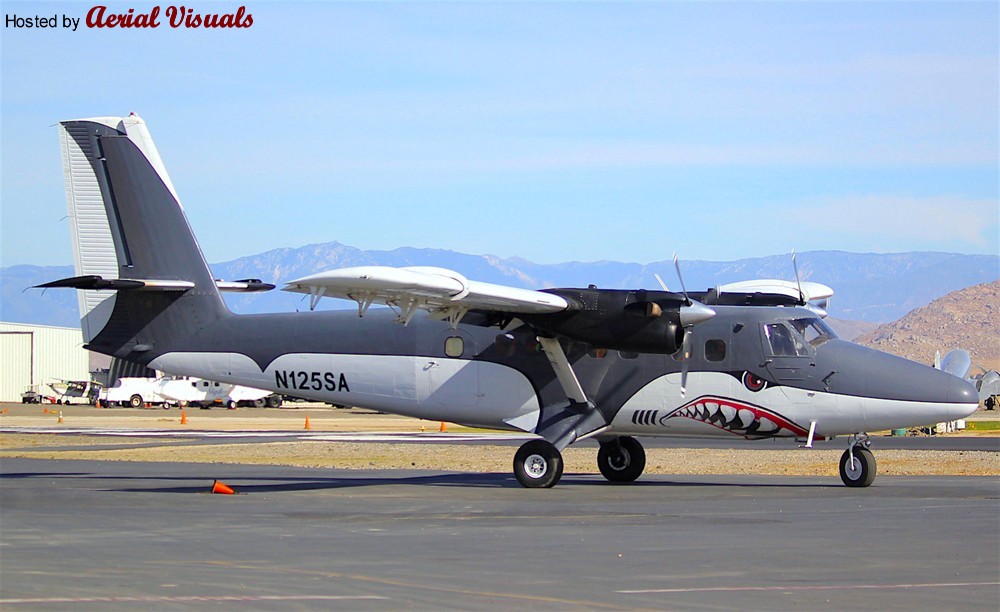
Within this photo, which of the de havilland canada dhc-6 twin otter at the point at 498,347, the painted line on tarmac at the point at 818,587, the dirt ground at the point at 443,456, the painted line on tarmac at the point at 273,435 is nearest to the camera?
the painted line on tarmac at the point at 818,587

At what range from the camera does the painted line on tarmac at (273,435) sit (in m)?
39.5

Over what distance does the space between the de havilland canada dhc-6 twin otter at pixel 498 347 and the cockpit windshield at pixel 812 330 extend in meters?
0.04

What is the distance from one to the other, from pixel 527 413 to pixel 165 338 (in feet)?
22.9

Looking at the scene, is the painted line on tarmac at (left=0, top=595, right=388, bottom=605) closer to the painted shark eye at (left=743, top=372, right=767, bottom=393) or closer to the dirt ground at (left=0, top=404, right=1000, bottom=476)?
the painted shark eye at (left=743, top=372, right=767, bottom=393)

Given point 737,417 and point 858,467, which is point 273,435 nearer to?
point 737,417

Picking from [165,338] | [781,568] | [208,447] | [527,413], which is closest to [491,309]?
[527,413]

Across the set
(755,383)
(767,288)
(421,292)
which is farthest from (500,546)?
(767,288)

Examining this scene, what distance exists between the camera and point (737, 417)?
19.8m

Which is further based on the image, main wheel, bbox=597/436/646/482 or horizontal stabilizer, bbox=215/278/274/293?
horizontal stabilizer, bbox=215/278/274/293

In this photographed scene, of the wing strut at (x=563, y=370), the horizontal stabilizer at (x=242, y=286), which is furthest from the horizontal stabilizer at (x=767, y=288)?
the horizontal stabilizer at (x=242, y=286)

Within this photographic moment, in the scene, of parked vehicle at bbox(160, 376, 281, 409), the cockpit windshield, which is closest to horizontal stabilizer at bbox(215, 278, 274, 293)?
the cockpit windshield

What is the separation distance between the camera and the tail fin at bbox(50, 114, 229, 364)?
21.9 metres

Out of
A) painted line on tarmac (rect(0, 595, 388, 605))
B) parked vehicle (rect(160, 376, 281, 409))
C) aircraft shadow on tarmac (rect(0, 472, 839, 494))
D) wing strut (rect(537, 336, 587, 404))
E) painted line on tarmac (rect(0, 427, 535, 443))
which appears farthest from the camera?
parked vehicle (rect(160, 376, 281, 409))

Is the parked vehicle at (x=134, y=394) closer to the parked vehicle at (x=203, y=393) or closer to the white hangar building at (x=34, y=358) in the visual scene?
the parked vehicle at (x=203, y=393)
